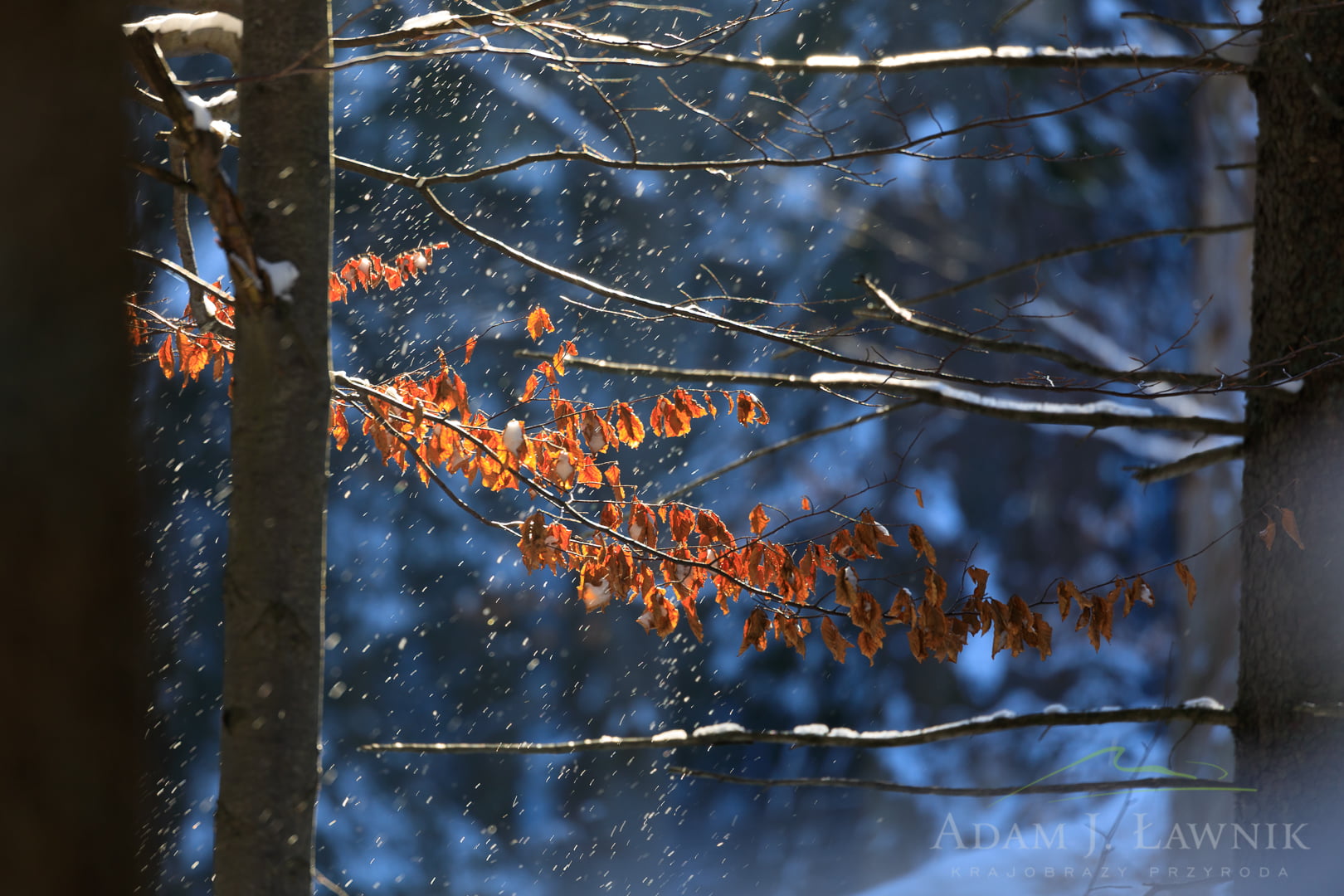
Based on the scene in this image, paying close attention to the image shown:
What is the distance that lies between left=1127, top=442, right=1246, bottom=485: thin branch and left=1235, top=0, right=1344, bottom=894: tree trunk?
156 mm

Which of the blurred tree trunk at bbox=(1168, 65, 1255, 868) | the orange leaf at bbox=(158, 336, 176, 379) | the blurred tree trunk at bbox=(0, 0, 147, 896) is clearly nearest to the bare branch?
the blurred tree trunk at bbox=(0, 0, 147, 896)

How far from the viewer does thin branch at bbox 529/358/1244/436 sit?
2939 mm

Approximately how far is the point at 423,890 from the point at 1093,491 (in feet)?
Result: 35.0

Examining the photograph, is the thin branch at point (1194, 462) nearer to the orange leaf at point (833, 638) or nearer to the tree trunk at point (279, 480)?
the orange leaf at point (833, 638)

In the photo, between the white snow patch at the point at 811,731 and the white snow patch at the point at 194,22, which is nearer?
the white snow patch at the point at 194,22

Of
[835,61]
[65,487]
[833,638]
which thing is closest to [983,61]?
[835,61]

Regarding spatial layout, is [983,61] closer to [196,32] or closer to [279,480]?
[196,32]

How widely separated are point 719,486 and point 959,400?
8.48 meters

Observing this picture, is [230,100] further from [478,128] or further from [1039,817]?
[1039,817]

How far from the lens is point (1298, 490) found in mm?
3355

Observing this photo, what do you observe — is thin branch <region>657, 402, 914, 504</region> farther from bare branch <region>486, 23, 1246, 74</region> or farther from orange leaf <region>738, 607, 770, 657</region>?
bare branch <region>486, 23, 1246, 74</region>

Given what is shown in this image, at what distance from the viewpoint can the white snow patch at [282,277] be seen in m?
2.05

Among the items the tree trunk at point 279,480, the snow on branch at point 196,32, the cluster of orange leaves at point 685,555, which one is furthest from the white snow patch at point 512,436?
the snow on branch at point 196,32

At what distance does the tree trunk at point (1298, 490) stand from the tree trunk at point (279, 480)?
308cm
